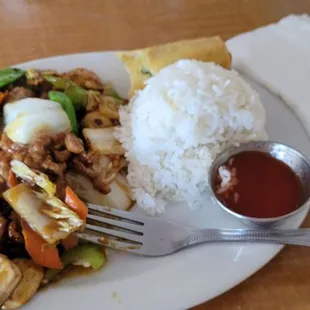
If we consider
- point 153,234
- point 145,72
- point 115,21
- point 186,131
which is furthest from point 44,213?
point 115,21

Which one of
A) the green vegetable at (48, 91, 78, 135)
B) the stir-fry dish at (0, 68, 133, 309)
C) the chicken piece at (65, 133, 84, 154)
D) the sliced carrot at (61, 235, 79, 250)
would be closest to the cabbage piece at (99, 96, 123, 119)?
the stir-fry dish at (0, 68, 133, 309)

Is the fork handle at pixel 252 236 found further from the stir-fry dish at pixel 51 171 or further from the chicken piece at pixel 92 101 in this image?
the chicken piece at pixel 92 101

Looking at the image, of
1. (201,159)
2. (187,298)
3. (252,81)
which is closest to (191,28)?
(252,81)

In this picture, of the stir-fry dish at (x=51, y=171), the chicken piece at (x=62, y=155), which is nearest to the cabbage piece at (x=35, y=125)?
the stir-fry dish at (x=51, y=171)

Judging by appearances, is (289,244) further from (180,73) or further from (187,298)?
(180,73)

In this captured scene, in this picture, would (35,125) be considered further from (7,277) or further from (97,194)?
(7,277)
